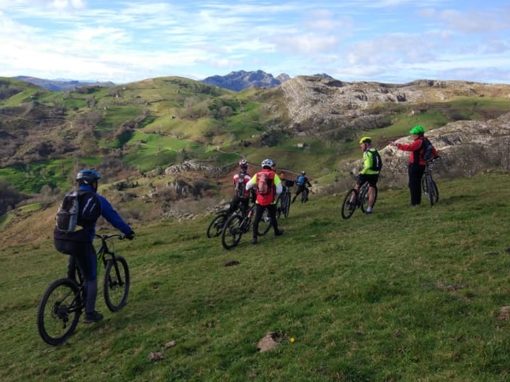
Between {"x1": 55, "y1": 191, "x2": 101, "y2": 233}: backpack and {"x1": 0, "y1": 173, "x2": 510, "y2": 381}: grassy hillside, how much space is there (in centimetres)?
272

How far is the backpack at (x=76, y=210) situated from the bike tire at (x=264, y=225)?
32.3 feet

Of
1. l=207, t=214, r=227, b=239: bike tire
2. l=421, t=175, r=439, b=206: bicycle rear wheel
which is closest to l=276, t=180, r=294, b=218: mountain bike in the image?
l=207, t=214, r=227, b=239: bike tire

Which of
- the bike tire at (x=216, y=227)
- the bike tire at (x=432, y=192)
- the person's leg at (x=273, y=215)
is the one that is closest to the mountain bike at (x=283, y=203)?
the bike tire at (x=216, y=227)

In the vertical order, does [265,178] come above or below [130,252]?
above

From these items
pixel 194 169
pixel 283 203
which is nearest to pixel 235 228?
pixel 283 203

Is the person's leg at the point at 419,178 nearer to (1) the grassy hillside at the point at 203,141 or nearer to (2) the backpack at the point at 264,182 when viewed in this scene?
(2) the backpack at the point at 264,182

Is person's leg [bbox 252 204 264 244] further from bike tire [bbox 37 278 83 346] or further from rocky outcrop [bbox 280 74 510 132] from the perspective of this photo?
rocky outcrop [bbox 280 74 510 132]

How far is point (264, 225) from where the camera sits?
20.3 metres

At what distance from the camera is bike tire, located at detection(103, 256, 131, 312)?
40.4 feet

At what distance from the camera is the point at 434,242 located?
14680mm

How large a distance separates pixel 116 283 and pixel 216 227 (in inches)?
408

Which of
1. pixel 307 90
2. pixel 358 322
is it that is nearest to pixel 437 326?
pixel 358 322

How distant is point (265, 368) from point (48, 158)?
156 m

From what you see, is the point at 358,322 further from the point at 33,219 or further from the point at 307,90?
the point at 307,90
